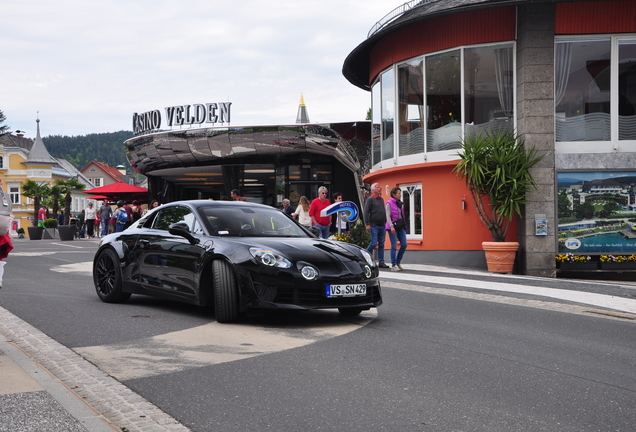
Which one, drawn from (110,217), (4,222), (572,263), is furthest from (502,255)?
(110,217)

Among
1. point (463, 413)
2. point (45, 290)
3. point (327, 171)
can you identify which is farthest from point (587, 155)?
point (327, 171)

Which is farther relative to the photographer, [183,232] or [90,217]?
[90,217]

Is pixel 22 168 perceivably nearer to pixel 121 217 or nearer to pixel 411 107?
pixel 121 217

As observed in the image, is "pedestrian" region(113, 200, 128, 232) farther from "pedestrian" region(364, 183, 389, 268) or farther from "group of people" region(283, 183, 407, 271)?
"pedestrian" region(364, 183, 389, 268)

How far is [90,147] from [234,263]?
6349 inches

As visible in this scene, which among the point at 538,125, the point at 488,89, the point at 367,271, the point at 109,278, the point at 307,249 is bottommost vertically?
the point at 109,278

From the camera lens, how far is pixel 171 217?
28.2ft

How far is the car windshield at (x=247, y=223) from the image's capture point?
7855mm

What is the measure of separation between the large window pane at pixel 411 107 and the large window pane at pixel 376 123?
1.72m

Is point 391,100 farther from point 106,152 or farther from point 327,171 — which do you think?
point 106,152

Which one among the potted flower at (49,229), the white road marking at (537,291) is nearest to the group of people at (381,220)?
the white road marking at (537,291)

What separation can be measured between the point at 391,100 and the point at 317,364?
49.4 feet

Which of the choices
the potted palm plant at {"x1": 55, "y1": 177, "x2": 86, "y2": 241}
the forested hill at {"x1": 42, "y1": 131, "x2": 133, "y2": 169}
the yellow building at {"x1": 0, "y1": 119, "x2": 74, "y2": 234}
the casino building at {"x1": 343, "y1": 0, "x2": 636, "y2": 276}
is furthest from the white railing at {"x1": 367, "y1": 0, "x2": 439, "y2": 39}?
the forested hill at {"x1": 42, "y1": 131, "x2": 133, "y2": 169}

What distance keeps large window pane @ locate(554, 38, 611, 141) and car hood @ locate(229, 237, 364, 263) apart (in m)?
10.2
